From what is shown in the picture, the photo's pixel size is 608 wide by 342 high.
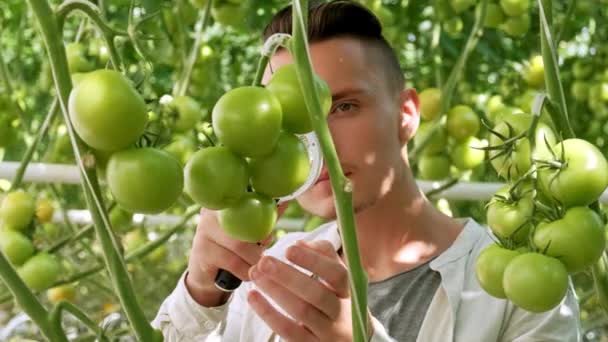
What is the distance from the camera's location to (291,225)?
204 cm

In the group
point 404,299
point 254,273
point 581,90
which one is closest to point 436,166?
point 404,299

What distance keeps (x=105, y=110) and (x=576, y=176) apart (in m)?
0.30

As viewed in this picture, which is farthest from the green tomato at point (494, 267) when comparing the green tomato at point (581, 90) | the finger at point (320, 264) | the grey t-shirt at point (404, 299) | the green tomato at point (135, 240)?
the green tomato at point (581, 90)

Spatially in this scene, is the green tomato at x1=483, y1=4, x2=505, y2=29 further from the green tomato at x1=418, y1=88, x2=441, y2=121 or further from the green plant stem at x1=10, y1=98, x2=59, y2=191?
the green plant stem at x1=10, y1=98, x2=59, y2=191

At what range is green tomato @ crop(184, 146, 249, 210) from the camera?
47 cm

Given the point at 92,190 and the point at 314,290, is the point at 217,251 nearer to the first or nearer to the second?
the point at 314,290

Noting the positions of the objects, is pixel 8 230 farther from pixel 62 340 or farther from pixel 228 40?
pixel 228 40

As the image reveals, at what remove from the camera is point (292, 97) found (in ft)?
1.60

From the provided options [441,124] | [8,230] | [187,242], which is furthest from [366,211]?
[187,242]

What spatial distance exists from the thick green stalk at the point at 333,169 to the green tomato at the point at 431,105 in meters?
1.22

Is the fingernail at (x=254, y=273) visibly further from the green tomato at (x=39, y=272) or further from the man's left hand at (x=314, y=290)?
the green tomato at (x=39, y=272)

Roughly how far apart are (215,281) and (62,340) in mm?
509

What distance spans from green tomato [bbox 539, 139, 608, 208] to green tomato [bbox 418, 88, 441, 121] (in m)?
1.09

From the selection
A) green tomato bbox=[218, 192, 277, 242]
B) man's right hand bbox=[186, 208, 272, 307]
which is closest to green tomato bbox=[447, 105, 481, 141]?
man's right hand bbox=[186, 208, 272, 307]
